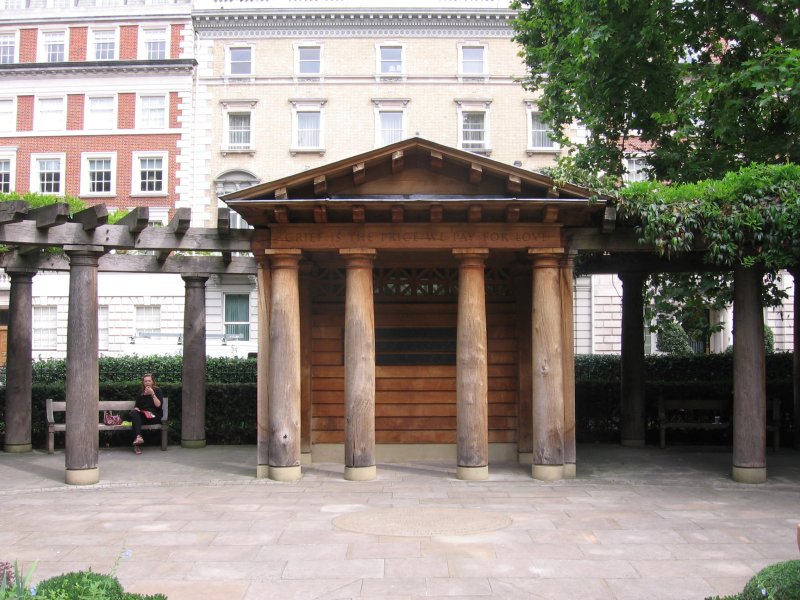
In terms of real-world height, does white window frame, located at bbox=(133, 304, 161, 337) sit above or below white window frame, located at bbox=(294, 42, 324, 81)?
below

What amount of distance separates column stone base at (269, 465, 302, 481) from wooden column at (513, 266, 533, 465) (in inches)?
150

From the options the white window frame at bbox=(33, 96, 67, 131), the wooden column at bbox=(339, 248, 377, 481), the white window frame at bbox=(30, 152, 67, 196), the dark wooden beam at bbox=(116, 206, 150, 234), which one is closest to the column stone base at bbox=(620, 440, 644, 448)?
the wooden column at bbox=(339, 248, 377, 481)

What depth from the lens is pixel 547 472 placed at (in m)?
11.8

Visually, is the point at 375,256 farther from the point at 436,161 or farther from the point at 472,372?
the point at 472,372

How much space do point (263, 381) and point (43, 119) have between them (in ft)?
105

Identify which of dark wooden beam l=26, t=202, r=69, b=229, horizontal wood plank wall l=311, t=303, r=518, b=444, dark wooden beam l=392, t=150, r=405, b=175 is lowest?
horizontal wood plank wall l=311, t=303, r=518, b=444

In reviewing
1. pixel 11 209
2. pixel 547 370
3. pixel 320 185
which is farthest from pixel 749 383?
pixel 11 209

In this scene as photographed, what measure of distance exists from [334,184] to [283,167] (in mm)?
26783

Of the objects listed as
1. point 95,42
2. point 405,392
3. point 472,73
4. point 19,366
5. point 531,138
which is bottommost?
point 405,392

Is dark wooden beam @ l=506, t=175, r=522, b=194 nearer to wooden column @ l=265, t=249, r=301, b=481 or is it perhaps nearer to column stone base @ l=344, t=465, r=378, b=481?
wooden column @ l=265, t=249, r=301, b=481

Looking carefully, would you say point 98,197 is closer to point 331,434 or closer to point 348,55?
point 348,55

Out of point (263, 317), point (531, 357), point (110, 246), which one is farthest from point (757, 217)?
point (110, 246)

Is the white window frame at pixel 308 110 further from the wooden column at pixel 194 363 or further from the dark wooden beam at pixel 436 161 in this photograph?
the dark wooden beam at pixel 436 161

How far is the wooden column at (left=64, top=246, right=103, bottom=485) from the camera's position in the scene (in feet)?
38.1
